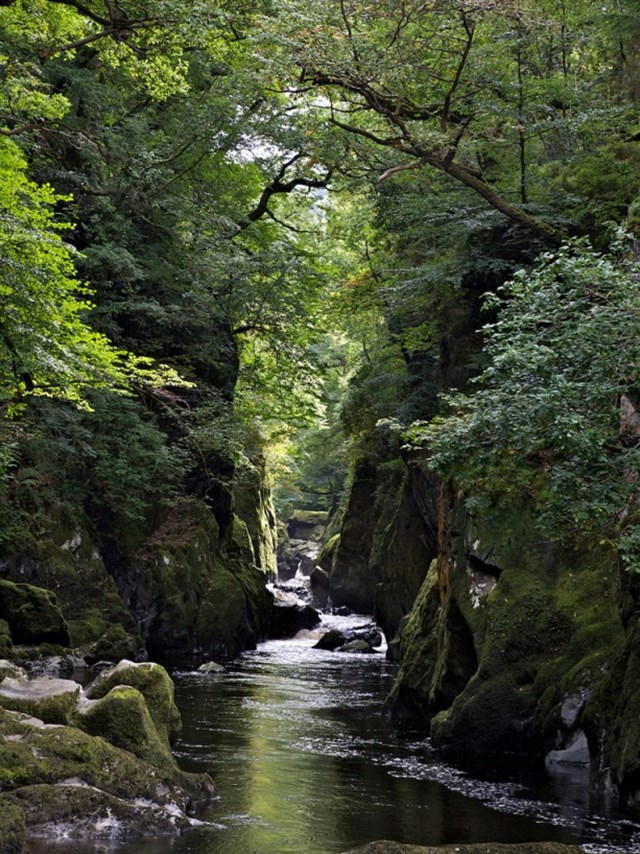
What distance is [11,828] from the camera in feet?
23.2

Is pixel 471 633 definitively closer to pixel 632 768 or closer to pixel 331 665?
pixel 632 768

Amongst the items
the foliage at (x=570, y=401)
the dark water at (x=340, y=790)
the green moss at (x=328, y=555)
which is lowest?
the dark water at (x=340, y=790)

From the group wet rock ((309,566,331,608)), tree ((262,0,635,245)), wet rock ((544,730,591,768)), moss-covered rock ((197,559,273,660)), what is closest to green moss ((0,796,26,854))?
wet rock ((544,730,591,768))

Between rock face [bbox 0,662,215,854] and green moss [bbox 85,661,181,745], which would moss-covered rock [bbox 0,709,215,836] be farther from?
green moss [bbox 85,661,181,745]

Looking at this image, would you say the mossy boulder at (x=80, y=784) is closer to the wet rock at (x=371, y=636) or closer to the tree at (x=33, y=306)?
the tree at (x=33, y=306)

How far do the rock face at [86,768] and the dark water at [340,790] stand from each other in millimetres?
341

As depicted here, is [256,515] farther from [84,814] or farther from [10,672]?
[84,814]

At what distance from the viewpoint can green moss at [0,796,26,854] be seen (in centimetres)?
690

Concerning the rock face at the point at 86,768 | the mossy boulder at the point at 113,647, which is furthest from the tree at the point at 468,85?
the mossy boulder at the point at 113,647

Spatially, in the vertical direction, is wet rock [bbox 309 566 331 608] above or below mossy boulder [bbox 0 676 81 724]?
above

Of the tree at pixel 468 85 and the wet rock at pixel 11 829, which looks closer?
the wet rock at pixel 11 829

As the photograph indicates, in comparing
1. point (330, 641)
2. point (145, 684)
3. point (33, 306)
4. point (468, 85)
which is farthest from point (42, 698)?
point (330, 641)

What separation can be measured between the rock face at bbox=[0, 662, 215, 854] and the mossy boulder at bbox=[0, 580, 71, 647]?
6.87 metres

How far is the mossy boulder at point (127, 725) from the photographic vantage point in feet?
29.4
